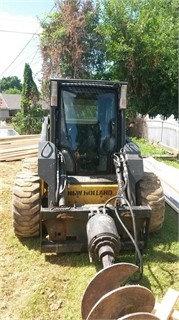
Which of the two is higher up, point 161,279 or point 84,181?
point 84,181

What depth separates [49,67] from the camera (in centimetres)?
1786

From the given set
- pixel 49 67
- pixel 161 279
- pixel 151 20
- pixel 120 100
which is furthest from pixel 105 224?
pixel 49 67

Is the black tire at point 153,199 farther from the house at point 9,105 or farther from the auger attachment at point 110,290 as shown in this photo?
the house at point 9,105

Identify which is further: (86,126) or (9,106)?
(9,106)

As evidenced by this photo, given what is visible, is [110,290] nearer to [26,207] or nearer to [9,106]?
[26,207]

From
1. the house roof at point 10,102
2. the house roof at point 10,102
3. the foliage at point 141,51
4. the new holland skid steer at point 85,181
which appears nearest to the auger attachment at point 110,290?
the new holland skid steer at point 85,181

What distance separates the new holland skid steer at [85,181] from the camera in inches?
→ 162

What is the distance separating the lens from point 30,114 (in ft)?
71.3

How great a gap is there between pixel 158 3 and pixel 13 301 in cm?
1450

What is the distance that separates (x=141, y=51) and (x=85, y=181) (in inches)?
306

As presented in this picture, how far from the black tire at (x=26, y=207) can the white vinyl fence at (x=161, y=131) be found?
353 inches

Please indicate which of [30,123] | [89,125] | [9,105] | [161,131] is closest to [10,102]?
[9,105]

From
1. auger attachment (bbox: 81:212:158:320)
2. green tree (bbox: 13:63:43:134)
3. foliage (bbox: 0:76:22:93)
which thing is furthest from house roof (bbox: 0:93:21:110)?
auger attachment (bbox: 81:212:158:320)

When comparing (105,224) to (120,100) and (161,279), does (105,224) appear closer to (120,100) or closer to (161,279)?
(161,279)
